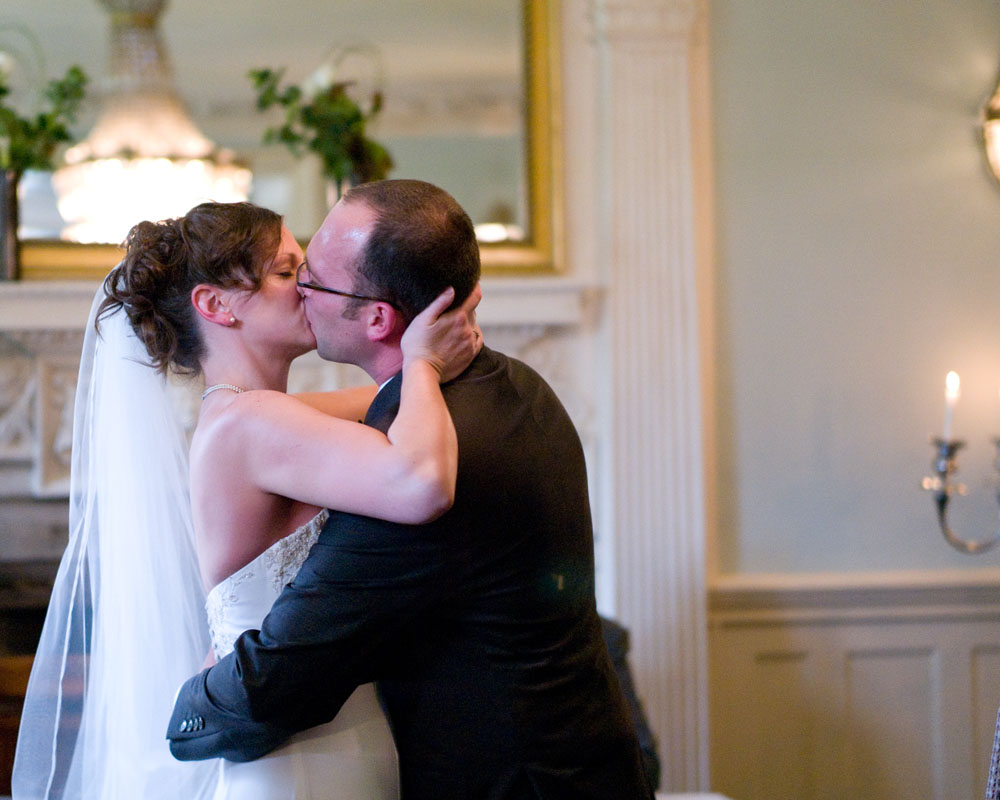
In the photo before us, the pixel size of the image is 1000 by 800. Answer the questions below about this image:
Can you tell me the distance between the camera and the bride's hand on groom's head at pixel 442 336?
1378mm

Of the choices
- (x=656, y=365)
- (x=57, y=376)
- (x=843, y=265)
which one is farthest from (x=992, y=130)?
(x=57, y=376)

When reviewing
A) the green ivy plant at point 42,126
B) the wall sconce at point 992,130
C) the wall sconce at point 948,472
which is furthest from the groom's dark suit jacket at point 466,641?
the wall sconce at point 992,130

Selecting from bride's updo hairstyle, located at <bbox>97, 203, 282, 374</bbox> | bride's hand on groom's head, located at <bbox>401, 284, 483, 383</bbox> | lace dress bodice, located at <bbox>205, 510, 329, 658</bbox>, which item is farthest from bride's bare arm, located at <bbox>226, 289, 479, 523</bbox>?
bride's updo hairstyle, located at <bbox>97, 203, 282, 374</bbox>

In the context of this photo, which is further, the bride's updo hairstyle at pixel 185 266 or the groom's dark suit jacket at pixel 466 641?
the bride's updo hairstyle at pixel 185 266

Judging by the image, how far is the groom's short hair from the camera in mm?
1373

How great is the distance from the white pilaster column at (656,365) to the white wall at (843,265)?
161mm

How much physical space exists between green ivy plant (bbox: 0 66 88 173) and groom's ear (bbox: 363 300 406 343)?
2.14 m

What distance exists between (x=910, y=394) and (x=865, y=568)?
1.98 feet

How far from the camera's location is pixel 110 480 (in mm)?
1835

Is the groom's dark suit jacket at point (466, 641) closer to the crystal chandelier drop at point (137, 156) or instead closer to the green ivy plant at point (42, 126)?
the crystal chandelier drop at point (137, 156)

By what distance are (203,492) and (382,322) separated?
1.22 ft

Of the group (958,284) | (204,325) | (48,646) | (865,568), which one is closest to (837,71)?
(958,284)

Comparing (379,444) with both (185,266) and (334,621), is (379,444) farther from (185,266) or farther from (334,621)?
(185,266)

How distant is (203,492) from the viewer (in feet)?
4.85
